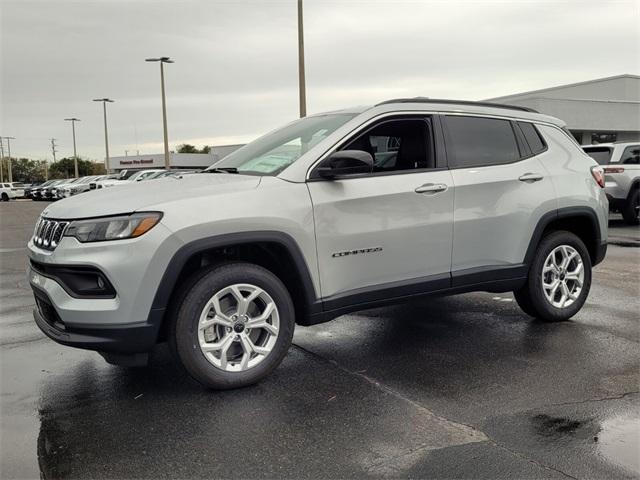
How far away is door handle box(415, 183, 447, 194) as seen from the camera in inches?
183

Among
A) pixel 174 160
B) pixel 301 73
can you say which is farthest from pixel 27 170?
pixel 301 73

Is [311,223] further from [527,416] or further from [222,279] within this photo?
[527,416]

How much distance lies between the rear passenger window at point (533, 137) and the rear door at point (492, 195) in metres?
0.01

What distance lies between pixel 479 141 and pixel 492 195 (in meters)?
0.48

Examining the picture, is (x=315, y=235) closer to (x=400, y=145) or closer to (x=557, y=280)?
(x=400, y=145)

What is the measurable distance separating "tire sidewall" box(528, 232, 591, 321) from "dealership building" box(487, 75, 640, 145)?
31.3 m

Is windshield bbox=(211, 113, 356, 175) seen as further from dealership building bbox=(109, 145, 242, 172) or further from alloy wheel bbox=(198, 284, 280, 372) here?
dealership building bbox=(109, 145, 242, 172)

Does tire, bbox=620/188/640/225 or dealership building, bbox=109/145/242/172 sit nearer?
tire, bbox=620/188/640/225

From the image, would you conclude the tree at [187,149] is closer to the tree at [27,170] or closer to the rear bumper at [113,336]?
the tree at [27,170]

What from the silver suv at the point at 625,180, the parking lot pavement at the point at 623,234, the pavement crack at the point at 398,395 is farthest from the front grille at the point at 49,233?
the silver suv at the point at 625,180

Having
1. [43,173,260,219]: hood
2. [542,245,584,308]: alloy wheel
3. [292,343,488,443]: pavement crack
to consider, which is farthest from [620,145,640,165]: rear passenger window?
[43,173,260,219]: hood

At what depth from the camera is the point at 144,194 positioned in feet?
13.0

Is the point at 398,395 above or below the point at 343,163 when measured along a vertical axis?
below

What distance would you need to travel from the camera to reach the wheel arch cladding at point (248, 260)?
3.77 meters
